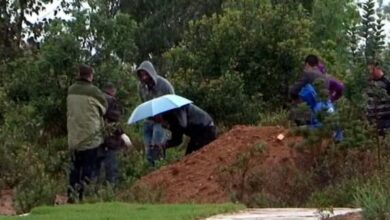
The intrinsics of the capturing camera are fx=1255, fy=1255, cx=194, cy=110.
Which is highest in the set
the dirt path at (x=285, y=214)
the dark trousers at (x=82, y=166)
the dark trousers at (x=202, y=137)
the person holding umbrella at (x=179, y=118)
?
the person holding umbrella at (x=179, y=118)

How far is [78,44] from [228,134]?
711 cm

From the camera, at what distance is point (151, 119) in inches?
608

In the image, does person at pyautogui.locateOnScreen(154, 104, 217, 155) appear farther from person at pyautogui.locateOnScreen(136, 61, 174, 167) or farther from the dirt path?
the dirt path

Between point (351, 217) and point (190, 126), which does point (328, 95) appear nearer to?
point (190, 126)

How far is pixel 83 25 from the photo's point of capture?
22219 mm

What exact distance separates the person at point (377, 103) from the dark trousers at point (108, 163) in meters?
3.23

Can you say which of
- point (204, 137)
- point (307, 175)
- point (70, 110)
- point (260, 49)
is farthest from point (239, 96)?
point (307, 175)

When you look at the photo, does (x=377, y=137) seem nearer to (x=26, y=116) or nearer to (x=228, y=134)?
(x=228, y=134)

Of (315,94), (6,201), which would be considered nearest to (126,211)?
(315,94)

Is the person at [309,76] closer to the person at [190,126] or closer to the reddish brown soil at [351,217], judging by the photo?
the person at [190,126]

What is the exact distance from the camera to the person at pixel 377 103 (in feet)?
41.4

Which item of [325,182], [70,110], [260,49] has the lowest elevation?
[325,182]

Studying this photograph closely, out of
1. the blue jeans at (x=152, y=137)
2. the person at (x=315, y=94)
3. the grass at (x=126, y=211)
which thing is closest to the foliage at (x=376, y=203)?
the grass at (x=126, y=211)

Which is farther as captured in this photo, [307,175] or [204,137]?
[204,137]
